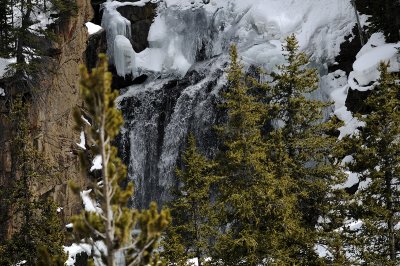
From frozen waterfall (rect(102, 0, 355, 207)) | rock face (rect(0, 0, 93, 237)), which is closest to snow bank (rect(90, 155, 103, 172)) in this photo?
rock face (rect(0, 0, 93, 237))

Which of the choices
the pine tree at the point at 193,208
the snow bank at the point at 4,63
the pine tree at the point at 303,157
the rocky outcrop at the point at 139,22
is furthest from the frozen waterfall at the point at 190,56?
the pine tree at the point at 303,157

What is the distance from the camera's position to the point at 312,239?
1293 cm

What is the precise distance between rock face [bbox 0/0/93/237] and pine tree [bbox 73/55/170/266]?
15.2 metres

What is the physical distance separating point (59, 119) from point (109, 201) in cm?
1800

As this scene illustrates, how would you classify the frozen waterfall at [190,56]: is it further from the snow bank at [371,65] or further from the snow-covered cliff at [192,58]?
the snow bank at [371,65]

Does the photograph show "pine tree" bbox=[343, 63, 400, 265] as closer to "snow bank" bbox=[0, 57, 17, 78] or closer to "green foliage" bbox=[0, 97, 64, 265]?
"green foliage" bbox=[0, 97, 64, 265]

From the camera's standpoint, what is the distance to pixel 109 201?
561 cm

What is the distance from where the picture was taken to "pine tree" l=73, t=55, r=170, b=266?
5.21 m

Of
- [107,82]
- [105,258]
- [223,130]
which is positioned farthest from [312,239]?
[107,82]

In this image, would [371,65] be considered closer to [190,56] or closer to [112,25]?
[190,56]

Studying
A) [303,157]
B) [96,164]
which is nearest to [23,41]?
[96,164]

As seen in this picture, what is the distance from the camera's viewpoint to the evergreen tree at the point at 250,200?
12.3m

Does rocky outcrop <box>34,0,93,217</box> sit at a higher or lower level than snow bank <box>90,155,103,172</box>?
higher

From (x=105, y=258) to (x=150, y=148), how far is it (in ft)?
78.0
